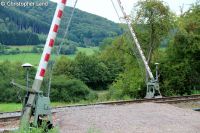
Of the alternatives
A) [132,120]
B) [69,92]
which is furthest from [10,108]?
[69,92]

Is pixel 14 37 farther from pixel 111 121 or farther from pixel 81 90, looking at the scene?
pixel 81 90

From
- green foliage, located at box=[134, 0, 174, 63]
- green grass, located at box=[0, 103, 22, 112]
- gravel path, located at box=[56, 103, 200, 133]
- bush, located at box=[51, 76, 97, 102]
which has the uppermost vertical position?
green foliage, located at box=[134, 0, 174, 63]

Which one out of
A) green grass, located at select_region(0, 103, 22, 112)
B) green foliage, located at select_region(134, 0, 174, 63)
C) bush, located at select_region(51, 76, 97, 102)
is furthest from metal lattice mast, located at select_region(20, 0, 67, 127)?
bush, located at select_region(51, 76, 97, 102)

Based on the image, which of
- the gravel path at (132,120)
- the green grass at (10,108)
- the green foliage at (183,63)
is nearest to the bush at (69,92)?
the green foliage at (183,63)

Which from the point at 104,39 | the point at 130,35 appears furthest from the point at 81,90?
the point at 130,35

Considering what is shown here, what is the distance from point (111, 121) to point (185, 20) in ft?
73.3

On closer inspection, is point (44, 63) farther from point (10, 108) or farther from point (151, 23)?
point (151, 23)

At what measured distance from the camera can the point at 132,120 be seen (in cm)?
1377

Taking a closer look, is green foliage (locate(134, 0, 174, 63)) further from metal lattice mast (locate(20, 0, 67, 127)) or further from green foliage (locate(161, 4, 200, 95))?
metal lattice mast (locate(20, 0, 67, 127))

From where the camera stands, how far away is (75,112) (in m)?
15.8

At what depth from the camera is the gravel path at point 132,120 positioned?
12.0 m

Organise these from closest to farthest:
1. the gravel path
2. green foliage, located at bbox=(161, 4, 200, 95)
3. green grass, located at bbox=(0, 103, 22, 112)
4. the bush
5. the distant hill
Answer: the gravel path → the distant hill → green grass, located at bbox=(0, 103, 22, 112) → green foliage, located at bbox=(161, 4, 200, 95) → the bush

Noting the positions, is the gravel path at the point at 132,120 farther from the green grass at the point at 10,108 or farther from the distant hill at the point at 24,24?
the green grass at the point at 10,108

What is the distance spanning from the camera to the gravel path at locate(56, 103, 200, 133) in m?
12.0
